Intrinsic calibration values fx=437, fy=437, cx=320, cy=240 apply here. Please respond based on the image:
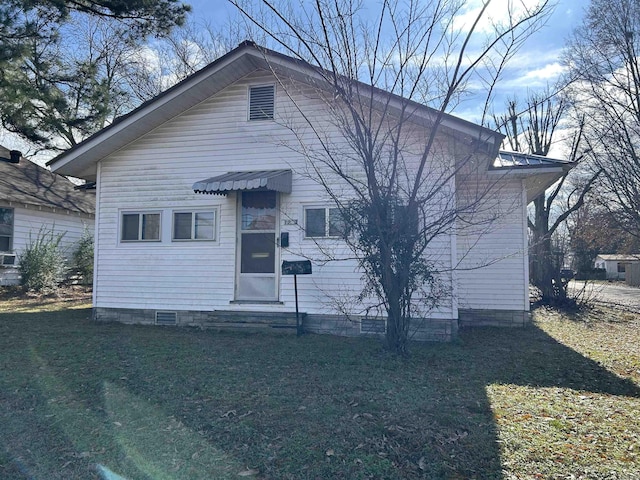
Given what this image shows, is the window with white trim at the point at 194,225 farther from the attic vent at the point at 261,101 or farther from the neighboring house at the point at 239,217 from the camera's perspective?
the attic vent at the point at 261,101

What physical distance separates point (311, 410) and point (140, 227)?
646 cm

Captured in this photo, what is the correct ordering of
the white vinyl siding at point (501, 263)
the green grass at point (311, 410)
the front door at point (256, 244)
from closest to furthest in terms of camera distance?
1. the green grass at point (311, 410)
2. the front door at point (256, 244)
3. the white vinyl siding at point (501, 263)

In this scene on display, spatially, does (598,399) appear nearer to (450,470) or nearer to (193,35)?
(450,470)

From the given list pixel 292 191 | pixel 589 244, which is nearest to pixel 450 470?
pixel 292 191

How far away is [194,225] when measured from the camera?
8.85m

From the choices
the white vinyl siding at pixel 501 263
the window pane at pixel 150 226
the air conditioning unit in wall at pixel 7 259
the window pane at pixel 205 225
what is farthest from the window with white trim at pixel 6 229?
the white vinyl siding at pixel 501 263

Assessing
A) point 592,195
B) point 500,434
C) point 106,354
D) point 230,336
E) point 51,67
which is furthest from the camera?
point 592,195

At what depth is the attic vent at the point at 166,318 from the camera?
350 inches

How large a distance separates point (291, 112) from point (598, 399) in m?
6.67

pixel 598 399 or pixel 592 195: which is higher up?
pixel 592 195

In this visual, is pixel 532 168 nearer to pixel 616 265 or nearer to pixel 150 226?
pixel 150 226

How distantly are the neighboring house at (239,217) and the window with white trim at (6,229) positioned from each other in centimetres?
641

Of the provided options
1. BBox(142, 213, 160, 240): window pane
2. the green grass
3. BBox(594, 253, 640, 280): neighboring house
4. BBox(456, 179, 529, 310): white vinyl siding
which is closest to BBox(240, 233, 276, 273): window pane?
the green grass

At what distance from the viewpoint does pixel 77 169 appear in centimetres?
963
